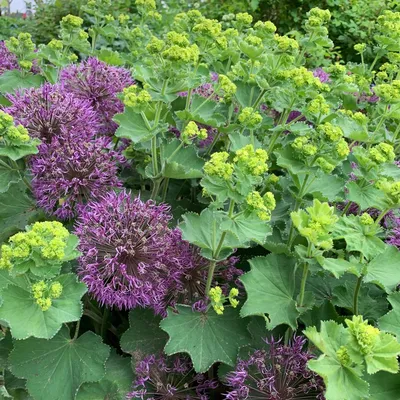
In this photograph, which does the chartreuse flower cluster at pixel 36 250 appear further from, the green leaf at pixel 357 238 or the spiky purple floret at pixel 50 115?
the green leaf at pixel 357 238

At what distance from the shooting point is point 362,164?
1538mm

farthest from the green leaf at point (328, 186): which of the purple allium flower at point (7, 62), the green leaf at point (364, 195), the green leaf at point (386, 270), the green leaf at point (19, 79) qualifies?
the purple allium flower at point (7, 62)

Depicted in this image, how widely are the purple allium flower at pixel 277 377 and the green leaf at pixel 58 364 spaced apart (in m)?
0.41

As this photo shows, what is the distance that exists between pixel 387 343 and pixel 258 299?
1.44 feet

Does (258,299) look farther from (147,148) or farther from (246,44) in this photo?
(246,44)

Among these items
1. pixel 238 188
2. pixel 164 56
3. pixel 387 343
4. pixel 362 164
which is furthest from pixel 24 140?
pixel 387 343

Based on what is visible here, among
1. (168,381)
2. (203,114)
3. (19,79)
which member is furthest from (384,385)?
(19,79)

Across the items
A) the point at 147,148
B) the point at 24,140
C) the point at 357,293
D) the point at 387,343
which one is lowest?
the point at 357,293

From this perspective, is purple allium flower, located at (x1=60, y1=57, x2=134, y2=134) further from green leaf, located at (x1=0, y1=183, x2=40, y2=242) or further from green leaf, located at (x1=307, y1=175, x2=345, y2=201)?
green leaf, located at (x1=307, y1=175, x2=345, y2=201)

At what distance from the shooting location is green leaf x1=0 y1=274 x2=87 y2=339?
1.29 metres

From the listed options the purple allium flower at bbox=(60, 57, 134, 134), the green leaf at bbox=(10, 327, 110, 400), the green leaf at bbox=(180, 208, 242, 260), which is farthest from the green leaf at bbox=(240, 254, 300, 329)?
the purple allium flower at bbox=(60, 57, 134, 134)

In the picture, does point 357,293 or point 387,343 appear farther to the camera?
point 357,293

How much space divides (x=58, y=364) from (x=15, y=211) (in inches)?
26.4

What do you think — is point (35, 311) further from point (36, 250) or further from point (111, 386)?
point (111, 386)
